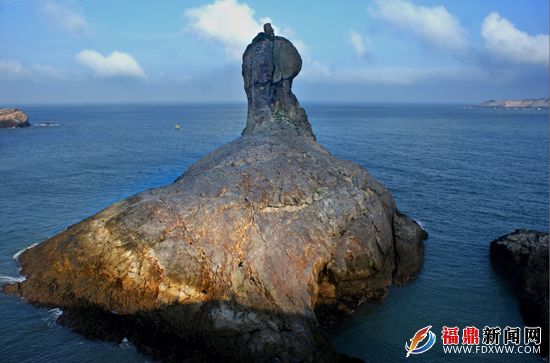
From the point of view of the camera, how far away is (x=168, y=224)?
29484 millimetres

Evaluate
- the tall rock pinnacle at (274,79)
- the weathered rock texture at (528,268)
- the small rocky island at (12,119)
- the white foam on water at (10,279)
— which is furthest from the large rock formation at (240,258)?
the small rocky island at (12,119)

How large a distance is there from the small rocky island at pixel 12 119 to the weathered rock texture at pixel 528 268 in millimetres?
164892

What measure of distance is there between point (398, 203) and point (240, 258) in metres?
31.6

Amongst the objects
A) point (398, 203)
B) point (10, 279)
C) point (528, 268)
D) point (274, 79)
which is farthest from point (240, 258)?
point (274, 79)

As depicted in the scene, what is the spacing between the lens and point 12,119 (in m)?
152

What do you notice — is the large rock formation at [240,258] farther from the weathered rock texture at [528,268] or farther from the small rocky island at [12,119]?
the small rocky island at [12,119]

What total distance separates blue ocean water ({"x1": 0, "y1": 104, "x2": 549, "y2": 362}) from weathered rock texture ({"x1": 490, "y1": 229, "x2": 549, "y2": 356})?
99cm

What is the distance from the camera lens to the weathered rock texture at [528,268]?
98.1 ft

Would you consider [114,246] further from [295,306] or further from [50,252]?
[295,306]

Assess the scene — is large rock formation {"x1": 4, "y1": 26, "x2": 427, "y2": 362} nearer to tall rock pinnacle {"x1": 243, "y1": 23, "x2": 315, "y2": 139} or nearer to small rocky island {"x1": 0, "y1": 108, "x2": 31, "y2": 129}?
tall rock pinnacle {"x1": 243, "y1": 23, "x2": 315, "y2": 139}

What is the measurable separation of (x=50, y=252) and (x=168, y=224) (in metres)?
10.4

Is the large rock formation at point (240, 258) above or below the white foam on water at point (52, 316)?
above

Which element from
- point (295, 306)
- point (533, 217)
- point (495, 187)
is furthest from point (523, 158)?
point (295, 306)

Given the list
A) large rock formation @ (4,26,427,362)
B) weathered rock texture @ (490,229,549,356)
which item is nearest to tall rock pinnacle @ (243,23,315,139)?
large rock formation @ (4,26,427,362)
